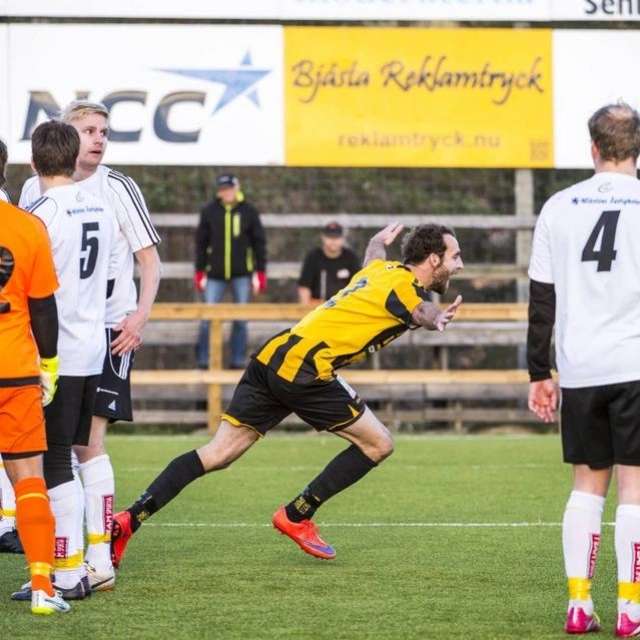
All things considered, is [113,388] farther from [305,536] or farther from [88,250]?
[305,536]

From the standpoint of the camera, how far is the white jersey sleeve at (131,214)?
278 inches

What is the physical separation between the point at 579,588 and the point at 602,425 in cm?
57

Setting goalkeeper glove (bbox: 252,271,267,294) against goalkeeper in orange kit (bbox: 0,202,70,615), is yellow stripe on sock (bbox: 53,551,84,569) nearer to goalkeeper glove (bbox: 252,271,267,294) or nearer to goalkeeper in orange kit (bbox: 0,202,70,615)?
goalkeeper in orange kit (bbox: 0,202,70,615)

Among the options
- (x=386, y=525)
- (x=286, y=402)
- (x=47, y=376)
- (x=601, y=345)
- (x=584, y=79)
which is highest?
(x=584, y=79)

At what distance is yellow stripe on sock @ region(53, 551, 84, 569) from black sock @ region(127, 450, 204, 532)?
0.86 meters

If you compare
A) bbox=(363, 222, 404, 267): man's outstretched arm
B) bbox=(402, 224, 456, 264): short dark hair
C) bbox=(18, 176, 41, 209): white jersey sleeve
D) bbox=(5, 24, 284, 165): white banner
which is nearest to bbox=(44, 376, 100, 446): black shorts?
bbox=(18, 176, 41, 209): white jersey sleeve

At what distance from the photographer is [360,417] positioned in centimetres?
746

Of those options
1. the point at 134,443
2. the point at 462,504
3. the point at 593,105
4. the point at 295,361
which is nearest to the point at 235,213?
the point at 134,443

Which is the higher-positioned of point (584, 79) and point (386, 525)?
point (584, 79)

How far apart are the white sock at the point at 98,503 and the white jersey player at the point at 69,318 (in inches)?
12.5

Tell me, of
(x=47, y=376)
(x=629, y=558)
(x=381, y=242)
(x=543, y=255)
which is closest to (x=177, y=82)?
(x=381, y=242)

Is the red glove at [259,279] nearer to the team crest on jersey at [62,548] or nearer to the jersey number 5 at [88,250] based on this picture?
the jersey number 5 at [88,250]

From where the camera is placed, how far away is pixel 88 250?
6395 mm

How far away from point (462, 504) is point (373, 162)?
659cm
